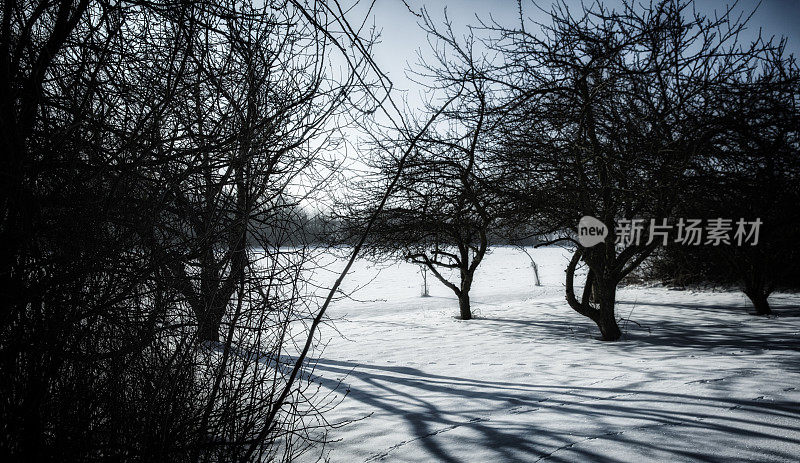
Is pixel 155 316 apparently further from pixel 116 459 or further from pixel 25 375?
pixel 116 459

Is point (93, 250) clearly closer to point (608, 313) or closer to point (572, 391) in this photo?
point (572, 391)

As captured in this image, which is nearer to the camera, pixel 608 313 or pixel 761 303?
pixel 608 313

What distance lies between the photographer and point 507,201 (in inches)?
239

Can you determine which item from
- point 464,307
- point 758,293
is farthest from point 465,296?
point 758,293

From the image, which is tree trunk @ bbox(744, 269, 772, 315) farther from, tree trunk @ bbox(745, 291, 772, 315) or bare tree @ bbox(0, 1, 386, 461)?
bare tree @ bbox(0, 1, 386, 461)

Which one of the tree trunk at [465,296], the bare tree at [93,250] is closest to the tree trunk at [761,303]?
the tree trunk at [465,296]

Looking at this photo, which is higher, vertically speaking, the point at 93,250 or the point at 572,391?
the point at 93,250

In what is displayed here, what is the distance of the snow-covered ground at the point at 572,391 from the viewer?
285 cm

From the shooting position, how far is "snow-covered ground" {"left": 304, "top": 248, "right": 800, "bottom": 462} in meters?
2.85

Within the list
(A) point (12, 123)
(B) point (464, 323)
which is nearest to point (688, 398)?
(A) point (12, 123)

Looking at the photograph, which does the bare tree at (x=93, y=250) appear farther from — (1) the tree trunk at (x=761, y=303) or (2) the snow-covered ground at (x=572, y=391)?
(1) the tree trunk at (x=761, y=303)

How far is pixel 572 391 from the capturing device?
419 centimetres

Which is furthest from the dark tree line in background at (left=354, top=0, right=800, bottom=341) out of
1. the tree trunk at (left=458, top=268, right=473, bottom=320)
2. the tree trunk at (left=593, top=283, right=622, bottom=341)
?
the tree trunk at (left=458, top=268, right=473, bottom=320)

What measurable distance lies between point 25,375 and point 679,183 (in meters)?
6.11
